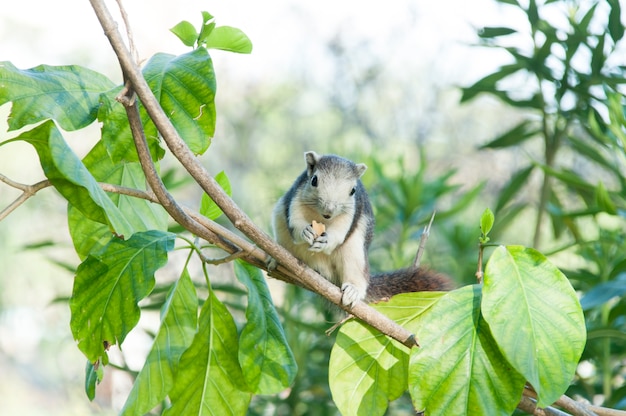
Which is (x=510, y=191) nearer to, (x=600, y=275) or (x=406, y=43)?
(x=600, y=275)

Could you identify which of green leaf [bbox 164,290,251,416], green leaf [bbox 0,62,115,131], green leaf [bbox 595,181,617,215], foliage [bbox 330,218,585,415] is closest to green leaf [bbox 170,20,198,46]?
green leaf [bbox 0,62,115,131]

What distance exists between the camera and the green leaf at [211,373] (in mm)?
1020

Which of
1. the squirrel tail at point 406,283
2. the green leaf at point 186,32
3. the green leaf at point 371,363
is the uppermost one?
the green leaf at point 186,32

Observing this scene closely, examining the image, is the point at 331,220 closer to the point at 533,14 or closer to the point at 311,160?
the point at 311,160

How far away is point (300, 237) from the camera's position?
1462mm

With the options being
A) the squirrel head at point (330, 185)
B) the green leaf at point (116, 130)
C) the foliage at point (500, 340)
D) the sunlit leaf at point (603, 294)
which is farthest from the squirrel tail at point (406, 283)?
the green leaf at point (116, 130)

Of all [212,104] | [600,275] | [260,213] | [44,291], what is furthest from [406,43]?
[212,104]

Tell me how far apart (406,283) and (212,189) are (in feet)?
2.41

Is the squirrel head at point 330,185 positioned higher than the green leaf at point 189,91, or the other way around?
the green leaf at point 189,91

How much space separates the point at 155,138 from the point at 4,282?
4.93 m

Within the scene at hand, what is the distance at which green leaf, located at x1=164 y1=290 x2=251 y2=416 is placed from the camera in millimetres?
1020

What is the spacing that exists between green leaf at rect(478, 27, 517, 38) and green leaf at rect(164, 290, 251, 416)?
122cm

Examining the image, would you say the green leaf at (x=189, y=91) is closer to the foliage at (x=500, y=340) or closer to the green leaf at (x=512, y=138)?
the foliage at (x=500, y=340)

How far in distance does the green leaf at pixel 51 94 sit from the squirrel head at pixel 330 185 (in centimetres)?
59
